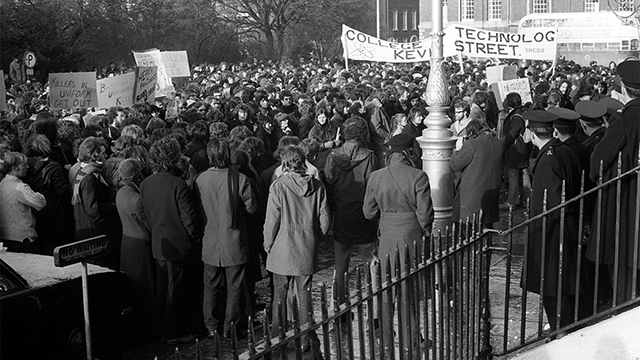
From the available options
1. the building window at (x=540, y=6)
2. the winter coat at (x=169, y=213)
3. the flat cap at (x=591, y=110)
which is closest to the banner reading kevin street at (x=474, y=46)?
the flat cap at (x=591, y=110)

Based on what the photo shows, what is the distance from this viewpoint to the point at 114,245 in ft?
28.1

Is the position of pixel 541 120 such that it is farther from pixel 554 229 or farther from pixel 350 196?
pixel 350 196

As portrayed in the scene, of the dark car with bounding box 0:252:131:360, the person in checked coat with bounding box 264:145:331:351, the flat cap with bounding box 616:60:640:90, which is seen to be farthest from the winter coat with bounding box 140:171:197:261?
the flat cap with bounding box 616:60:640:90

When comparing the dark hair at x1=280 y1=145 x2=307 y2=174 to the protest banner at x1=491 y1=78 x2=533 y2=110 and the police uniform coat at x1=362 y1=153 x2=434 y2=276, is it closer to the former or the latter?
the police uniform coat at x1=362 y1=153 x2=434 y2=276

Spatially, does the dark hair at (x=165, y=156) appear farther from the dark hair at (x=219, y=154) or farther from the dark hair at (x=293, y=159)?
the dark hair at (x=293, y=159)

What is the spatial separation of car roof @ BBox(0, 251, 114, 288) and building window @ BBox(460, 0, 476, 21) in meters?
70.5

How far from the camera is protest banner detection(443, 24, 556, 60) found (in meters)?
18.6

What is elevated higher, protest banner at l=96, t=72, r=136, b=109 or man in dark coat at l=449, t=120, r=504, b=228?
protest banner at l=96, t=72, r=136, b=109

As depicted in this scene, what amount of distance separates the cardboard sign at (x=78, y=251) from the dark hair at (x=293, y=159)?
1.80m

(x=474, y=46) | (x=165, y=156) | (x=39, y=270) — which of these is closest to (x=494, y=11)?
(x=474, y=46)

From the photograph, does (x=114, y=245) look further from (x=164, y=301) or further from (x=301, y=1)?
(x=301, y=1)

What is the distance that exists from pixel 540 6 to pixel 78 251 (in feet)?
234

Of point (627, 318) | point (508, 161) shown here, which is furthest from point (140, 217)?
point (508, 161)

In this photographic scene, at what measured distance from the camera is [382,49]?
20953mm
